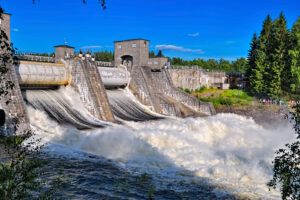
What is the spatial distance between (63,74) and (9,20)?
4616 mm

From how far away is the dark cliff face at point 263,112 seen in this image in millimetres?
28375

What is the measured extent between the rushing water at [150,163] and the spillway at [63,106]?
755mm

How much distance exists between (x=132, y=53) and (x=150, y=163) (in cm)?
1821

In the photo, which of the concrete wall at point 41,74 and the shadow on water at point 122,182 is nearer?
the shadow on water at point 122,182

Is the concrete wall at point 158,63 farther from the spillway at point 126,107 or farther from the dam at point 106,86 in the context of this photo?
the spillway at point 126,107

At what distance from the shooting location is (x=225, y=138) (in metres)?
18.5

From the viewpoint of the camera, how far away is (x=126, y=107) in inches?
894

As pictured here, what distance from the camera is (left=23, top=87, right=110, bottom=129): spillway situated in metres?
16.7

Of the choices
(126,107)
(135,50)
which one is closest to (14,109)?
(126,107)

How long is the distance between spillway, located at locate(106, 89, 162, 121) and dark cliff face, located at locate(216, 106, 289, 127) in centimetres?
1002

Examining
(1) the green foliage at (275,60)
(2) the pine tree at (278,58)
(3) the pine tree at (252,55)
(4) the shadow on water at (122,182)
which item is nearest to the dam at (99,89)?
(4) the shadow on water at (122,182)

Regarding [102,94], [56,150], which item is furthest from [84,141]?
[102,94]

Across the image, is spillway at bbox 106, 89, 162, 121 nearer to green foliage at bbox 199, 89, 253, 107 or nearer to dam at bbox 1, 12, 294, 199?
dam at bbox 1, 12, 294, 199

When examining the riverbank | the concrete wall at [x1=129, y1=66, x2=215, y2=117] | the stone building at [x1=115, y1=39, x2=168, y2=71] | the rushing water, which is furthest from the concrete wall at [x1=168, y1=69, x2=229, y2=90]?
the rushing water
